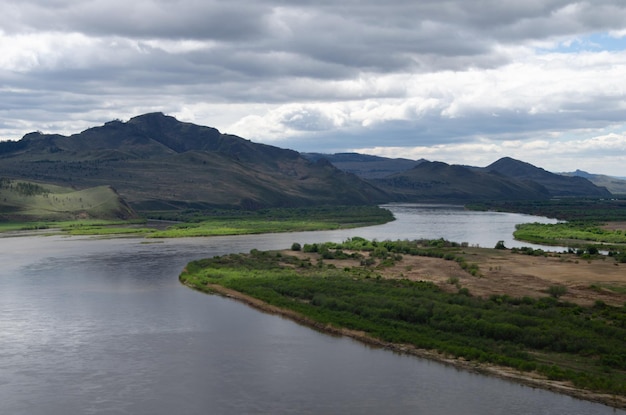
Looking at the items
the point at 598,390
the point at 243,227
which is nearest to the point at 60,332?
the point at 598,390

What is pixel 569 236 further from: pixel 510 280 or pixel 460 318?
pixel 460 318

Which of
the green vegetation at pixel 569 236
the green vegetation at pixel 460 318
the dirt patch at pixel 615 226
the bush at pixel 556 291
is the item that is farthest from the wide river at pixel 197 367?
the dirt patch at pixel 615 226

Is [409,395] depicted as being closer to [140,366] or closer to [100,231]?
[140,366]

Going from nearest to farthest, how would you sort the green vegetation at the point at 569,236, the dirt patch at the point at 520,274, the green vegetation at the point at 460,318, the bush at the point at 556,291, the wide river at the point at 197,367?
the wide river at the point at 197,367
the green vegetation at the point at 460,318
the bush at the point at 556,291
the dirt patch at the point at 520,274
the green vegetation at the point at 569,236

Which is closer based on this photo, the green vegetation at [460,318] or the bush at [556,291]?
the green vegetation at [460,318]

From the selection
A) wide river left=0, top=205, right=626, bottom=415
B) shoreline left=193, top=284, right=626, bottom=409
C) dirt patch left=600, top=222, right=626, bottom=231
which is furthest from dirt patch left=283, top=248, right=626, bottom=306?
dirt patch left=600, top=222, right=626, bottom=231

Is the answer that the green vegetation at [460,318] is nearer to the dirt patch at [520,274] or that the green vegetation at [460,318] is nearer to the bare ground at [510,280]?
the bare ground at [510,280]

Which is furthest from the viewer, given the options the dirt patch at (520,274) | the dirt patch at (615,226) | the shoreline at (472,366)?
the dirt patch at (615,226)
